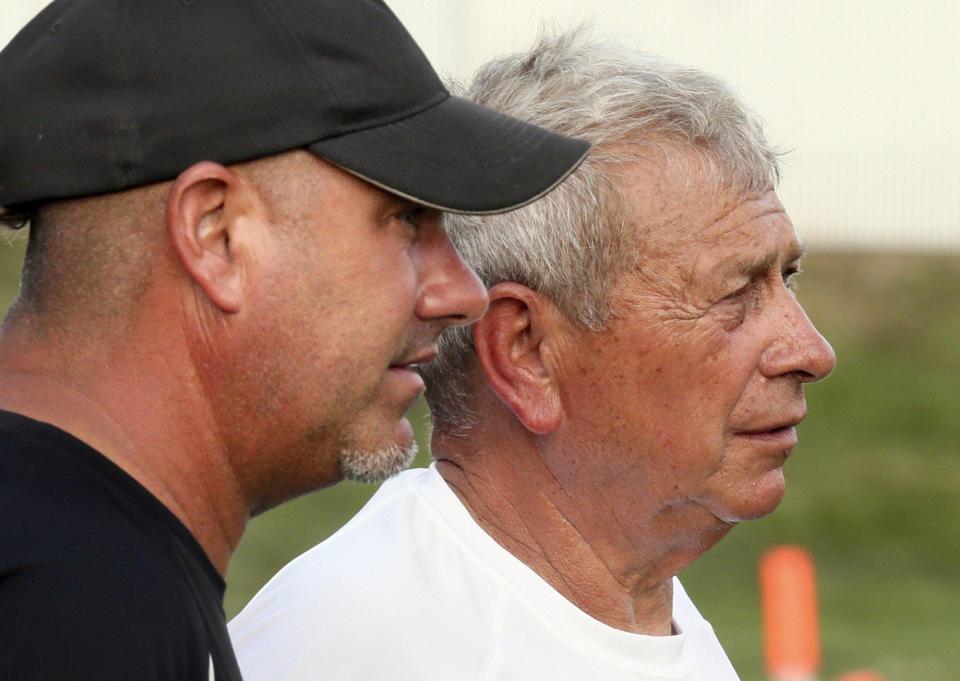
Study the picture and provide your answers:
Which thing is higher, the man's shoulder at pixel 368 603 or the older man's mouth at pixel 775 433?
the older man's mouth at pixel 775 433

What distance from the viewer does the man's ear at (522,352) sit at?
2801mm

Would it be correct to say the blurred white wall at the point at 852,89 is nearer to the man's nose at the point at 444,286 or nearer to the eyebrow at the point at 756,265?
the eyebrow at the point at 756,265

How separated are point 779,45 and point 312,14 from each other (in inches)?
521

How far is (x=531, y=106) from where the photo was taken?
9.36 feet

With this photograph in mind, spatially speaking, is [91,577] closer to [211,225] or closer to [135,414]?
[135,414]

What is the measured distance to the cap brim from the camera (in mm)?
1896

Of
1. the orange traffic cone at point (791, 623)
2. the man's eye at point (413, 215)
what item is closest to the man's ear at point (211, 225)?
the man's eye at point (413, 215)

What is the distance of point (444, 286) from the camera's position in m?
2.09

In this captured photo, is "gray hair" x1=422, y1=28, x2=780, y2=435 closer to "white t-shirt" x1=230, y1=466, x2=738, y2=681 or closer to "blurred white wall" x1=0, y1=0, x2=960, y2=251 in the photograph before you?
"white t-shirt" x1=230, y1=466, x2=738, y2=681

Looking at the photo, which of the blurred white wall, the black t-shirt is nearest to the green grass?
the blurred white wall

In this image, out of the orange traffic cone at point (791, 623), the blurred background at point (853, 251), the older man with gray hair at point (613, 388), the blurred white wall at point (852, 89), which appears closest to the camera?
the older man with gray hair at point (613, 388)

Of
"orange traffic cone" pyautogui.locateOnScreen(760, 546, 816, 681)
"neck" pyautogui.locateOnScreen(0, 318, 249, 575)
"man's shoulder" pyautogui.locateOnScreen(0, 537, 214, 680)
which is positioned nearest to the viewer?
"man's shoulder" pyautogui.locateOnScreen(0, 537, 214, 680)

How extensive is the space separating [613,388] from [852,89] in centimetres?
1246

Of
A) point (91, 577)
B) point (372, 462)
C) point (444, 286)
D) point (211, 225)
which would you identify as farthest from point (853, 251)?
point (91, 577)
